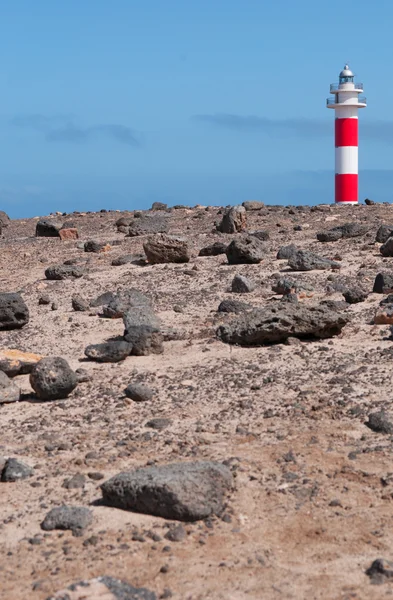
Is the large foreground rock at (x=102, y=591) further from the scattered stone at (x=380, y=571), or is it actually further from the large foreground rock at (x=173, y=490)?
the scattered stone at (x=380, y=571)

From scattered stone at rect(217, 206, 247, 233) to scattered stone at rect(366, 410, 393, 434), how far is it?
35.0 ft

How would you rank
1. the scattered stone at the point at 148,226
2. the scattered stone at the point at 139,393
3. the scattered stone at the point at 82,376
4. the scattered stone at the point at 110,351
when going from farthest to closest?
the scattered stone at the point at 148,226 → the scattered stone at the point at 110,351 → the scattered stone at the point at 82,376 → the scattered stone at the point at 139,393

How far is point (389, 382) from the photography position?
8172 millimetres

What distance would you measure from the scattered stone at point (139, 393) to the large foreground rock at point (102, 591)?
3321mm

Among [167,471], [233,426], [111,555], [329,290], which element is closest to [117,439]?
[233,426]

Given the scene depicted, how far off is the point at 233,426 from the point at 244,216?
1090cm

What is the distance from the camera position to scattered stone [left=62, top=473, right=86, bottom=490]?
6.46 m

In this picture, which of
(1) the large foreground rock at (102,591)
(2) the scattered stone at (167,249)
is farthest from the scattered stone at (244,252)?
(1) the large foreground rock at (102,591)

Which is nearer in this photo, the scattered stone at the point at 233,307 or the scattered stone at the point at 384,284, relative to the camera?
the scattered stone at the point at 233,307

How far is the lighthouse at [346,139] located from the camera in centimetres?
3180

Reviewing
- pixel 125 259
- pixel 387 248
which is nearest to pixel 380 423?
pixel 387 248

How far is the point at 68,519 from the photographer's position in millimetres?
5879

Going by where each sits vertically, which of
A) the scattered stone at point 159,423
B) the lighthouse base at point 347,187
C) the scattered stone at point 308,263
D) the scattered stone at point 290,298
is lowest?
the scattered stone at point 159,423

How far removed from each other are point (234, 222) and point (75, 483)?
11755 mm
